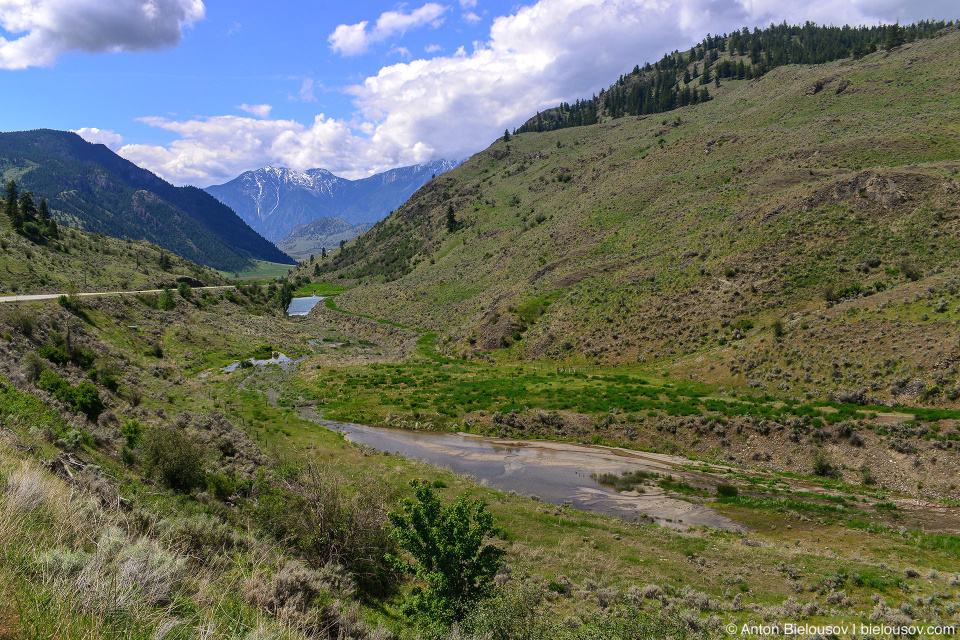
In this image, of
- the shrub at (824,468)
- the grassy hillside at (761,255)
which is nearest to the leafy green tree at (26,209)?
the grassy hillside at (761,255)

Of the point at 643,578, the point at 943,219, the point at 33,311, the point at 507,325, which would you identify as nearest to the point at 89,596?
the point at 643,578

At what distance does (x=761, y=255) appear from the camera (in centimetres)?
4069

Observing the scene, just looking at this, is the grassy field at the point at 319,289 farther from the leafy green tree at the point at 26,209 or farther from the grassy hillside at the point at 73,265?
the leafy green tree at the point at 26,209

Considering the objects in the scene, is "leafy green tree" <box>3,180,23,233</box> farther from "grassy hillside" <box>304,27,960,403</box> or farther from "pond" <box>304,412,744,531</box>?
"pond" <box>304,412,744,531</box>

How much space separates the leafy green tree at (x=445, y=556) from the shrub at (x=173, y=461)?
25.2 ft

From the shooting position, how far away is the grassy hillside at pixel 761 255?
29516 millimetres

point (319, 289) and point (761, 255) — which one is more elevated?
point (319, 289)

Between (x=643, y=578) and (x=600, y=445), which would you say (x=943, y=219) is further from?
(x=643, y=578)

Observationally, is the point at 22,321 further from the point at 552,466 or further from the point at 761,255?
the point at 761,255

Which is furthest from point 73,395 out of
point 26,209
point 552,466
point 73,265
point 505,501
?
point 26,209

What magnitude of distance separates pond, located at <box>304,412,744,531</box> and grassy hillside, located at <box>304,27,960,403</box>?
13.1m

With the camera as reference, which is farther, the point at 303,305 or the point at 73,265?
the point at 303,305

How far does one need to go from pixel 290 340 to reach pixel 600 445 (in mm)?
57456

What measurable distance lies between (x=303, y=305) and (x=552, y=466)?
129766mm
